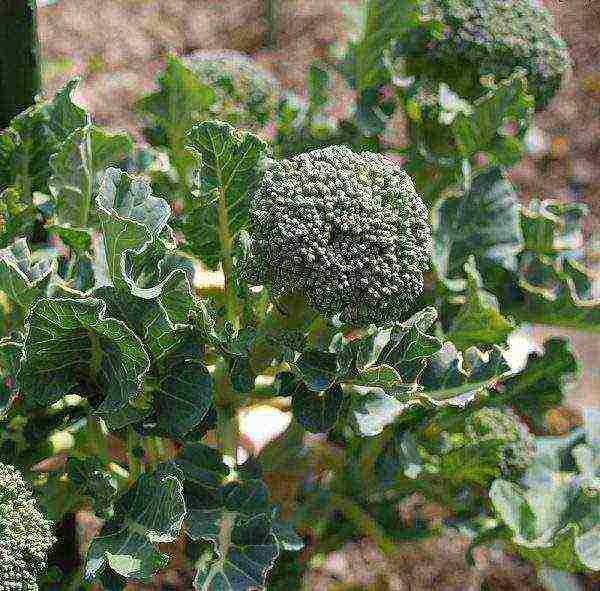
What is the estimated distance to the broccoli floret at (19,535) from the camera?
3.19 feet

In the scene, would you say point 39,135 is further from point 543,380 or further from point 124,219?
point 543,380

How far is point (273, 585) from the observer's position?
153 cm

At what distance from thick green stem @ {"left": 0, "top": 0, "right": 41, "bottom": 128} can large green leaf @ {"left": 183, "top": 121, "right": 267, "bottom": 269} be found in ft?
1.04

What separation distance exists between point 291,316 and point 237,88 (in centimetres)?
57

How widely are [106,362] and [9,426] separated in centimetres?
20

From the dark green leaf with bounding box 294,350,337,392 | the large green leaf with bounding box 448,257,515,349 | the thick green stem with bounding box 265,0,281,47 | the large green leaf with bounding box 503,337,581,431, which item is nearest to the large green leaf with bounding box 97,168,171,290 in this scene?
the dark green leaf with bounding box 294,350,337,392

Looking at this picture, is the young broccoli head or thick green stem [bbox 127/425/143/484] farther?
thick green stem [bbox 127/425/143/484]

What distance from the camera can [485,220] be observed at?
1.39 metres

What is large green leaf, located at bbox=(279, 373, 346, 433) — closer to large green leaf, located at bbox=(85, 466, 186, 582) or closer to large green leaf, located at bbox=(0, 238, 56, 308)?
large green leaf, located at bbox=(85, 466, 186, 582)

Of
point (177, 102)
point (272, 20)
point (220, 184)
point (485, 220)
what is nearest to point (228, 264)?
point (220, 184)

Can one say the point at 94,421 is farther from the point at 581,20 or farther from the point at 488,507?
the point at 581,20

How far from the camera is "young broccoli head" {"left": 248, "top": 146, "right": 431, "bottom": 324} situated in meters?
0.95

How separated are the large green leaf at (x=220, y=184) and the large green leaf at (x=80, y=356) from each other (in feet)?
0.70

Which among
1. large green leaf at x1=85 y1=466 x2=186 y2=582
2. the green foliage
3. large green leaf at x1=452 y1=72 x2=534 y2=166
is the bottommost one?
the green foliage
